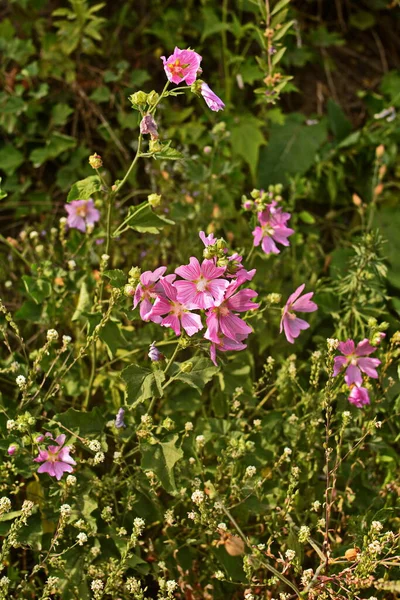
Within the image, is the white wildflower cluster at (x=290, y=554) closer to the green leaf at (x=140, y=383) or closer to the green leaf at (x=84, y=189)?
the green leaf at (x=140, y=383)

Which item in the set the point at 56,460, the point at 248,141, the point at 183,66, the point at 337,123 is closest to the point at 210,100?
the point at 183,66

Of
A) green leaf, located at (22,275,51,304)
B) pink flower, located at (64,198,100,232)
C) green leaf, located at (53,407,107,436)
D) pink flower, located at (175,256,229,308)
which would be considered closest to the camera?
pink flower, located at (175,256,229,308)

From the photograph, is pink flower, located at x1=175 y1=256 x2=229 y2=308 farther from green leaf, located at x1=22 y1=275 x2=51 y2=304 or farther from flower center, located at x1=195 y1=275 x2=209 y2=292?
green leaf, located at x1=22 y1=275 x2=51 y2=304

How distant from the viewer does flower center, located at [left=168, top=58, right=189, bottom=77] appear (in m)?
1.63

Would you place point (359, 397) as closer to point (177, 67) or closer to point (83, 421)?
point (83, 421)

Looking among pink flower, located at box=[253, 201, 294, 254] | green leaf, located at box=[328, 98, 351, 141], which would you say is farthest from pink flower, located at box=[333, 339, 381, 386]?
green leaf, located at box=[328, 98, 351, 141]

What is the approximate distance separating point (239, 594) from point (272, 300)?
77 cm

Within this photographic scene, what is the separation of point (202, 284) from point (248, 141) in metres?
1.59

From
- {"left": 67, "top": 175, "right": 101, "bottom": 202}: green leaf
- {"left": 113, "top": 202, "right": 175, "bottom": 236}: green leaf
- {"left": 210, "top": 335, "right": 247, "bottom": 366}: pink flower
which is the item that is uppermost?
{"left": 67, "top": 175, "right": 101, "bottom": 202}: green leaf

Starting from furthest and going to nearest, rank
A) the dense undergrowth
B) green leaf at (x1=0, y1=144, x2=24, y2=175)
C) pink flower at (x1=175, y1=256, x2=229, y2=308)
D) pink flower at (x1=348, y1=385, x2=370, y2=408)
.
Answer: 1. green leaf at (x1=0, y1=144, x2=24, y2=175)
2. pink flower at (x1=348, y1=385, x2=370, y2=408)
3. the dense undergrowth
4. pink flower at (x1=175, y1=256, x2=229, y2=308)

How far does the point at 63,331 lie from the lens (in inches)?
97.9

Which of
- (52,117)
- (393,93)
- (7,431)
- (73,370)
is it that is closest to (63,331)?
(73,370)

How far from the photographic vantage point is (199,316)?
1623 mm

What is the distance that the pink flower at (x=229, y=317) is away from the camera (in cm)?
157
